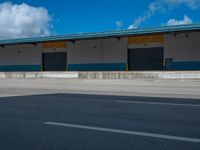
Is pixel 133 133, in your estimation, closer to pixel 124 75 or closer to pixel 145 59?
A: pixel 124 75

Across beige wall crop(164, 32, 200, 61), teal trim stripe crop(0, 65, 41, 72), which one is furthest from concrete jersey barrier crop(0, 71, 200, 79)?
teal trim stripe crop(0, 65, 41, 72)

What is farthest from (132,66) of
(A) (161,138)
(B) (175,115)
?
(A) (161,138)

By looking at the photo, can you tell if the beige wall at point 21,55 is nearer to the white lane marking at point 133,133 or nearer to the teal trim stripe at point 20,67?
the teal trim stripe at point 20,67

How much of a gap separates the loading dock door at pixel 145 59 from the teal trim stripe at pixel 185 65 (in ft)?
5.95

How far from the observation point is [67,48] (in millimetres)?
47219

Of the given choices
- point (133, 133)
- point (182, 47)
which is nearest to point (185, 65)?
point (182, 47)

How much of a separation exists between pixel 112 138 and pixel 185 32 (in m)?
33.3

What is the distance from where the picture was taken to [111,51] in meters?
43.1

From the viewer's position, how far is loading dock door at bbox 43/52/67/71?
4766 cm

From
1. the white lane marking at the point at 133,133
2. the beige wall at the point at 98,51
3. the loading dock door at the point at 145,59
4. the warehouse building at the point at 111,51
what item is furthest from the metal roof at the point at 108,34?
the white lane marking at the point at 133,133

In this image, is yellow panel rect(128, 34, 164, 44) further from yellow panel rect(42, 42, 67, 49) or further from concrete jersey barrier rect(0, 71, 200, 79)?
yellow panel rect(42, 42, 67, 49)

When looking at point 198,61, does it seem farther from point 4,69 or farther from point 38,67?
point 4,69

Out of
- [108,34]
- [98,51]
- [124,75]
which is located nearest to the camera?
[124,75]

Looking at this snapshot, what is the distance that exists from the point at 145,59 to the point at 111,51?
4999 millimetres
